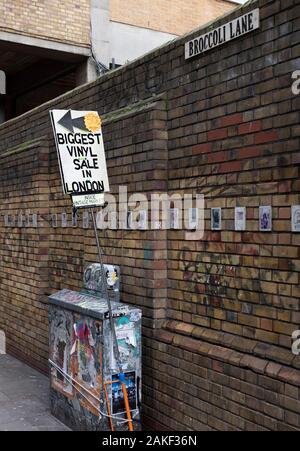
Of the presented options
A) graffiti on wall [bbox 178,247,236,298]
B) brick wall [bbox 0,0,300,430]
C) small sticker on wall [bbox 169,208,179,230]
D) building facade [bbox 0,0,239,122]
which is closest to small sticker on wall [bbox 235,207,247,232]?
brick wall [bbox 0,0,300,430]

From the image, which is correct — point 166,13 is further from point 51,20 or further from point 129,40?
point 51,20

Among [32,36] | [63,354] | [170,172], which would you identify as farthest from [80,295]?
[32,36]

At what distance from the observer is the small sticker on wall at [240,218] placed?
4266 mm

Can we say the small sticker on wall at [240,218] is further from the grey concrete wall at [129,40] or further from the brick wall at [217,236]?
the grey concrete wall at [129,40]

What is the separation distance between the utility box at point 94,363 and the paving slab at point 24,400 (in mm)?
269

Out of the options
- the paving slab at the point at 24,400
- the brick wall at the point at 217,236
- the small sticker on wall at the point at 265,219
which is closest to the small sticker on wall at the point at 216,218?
the brick wall at the point at 217,236

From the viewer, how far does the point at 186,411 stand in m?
4.82

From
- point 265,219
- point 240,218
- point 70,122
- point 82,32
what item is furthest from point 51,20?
point 265,219

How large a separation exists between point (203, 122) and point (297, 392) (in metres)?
2.31

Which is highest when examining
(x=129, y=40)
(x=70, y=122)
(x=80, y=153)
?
(x=129, y=40)

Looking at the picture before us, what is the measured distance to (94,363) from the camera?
5.05 metres

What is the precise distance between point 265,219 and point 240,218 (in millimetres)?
291
